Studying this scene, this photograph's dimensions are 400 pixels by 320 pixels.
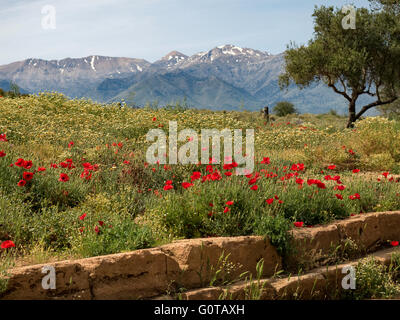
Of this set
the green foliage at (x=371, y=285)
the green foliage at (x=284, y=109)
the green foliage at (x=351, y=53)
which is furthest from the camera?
the green foliage at (x=284, y=109)

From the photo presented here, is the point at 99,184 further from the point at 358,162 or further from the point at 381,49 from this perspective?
the point at 381,49

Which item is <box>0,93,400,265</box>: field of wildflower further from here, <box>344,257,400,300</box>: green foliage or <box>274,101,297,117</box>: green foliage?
<box>274,101,297,117</box>: green foliage

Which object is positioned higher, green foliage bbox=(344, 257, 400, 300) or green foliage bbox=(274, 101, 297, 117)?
green foliage bbox=(274, 101, 297, 117)

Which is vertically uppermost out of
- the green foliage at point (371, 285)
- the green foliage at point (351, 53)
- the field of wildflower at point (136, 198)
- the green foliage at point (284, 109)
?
the green foliage at point (351, 53)

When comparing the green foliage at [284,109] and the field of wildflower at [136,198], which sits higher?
the green foliage at [284,109]

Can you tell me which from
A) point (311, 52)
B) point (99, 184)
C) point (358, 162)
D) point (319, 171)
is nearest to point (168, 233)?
point (99, 184)

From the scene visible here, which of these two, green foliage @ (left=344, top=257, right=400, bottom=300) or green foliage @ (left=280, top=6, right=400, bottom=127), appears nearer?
green foliage @ (left=344, top=257, right=400, bottom=300)

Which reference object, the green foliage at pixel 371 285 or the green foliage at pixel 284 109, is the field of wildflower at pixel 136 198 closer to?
the green foliage at pixel 371 285

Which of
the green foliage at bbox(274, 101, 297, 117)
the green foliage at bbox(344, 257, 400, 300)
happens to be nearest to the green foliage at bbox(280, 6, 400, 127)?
the green foliage at bbox(344, 257, 400, 300)

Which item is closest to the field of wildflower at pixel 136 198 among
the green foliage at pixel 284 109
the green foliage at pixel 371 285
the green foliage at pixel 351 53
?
the green foliage at pixel 371 285

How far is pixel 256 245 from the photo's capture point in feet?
16.1

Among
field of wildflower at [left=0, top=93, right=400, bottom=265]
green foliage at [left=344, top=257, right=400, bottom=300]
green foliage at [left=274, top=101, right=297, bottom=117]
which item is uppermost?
green foliage at [left=274, top=101, right=297, bottom=117]

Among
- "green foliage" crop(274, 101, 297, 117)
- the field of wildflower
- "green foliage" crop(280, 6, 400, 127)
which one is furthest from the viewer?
"green foliage" crop(274, 101, 297, 117)
